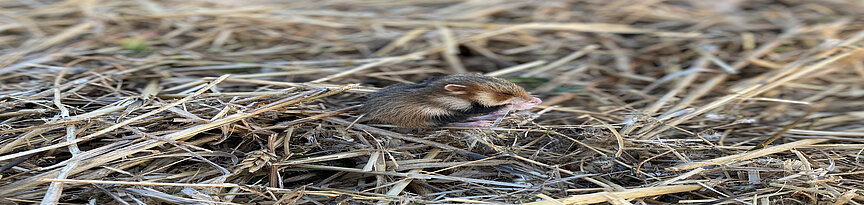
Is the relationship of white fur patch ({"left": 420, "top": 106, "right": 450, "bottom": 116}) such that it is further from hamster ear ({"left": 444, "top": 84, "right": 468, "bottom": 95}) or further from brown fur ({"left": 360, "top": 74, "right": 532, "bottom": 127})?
hamster ear ({"left": 444, "top": 84, "right": 468, "bottom": 95})

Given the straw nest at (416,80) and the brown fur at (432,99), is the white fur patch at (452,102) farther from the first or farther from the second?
the straw nest at (416,80)

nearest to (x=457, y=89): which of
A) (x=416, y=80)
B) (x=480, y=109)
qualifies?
(x=480, y=109)

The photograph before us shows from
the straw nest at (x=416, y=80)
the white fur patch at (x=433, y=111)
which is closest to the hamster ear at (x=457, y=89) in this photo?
the white fur patch at (x=433, y=111)

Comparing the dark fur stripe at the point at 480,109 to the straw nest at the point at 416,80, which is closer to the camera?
the straw nest at the point at 416,80

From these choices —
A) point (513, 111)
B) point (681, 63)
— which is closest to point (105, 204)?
point (513, 111)

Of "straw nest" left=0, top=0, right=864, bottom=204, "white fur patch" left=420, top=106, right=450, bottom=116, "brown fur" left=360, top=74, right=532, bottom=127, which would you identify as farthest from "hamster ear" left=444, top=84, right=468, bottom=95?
"straw nest" left=0, top=0, right=864, bottom=204

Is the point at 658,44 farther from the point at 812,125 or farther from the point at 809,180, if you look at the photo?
the point at 809,180
